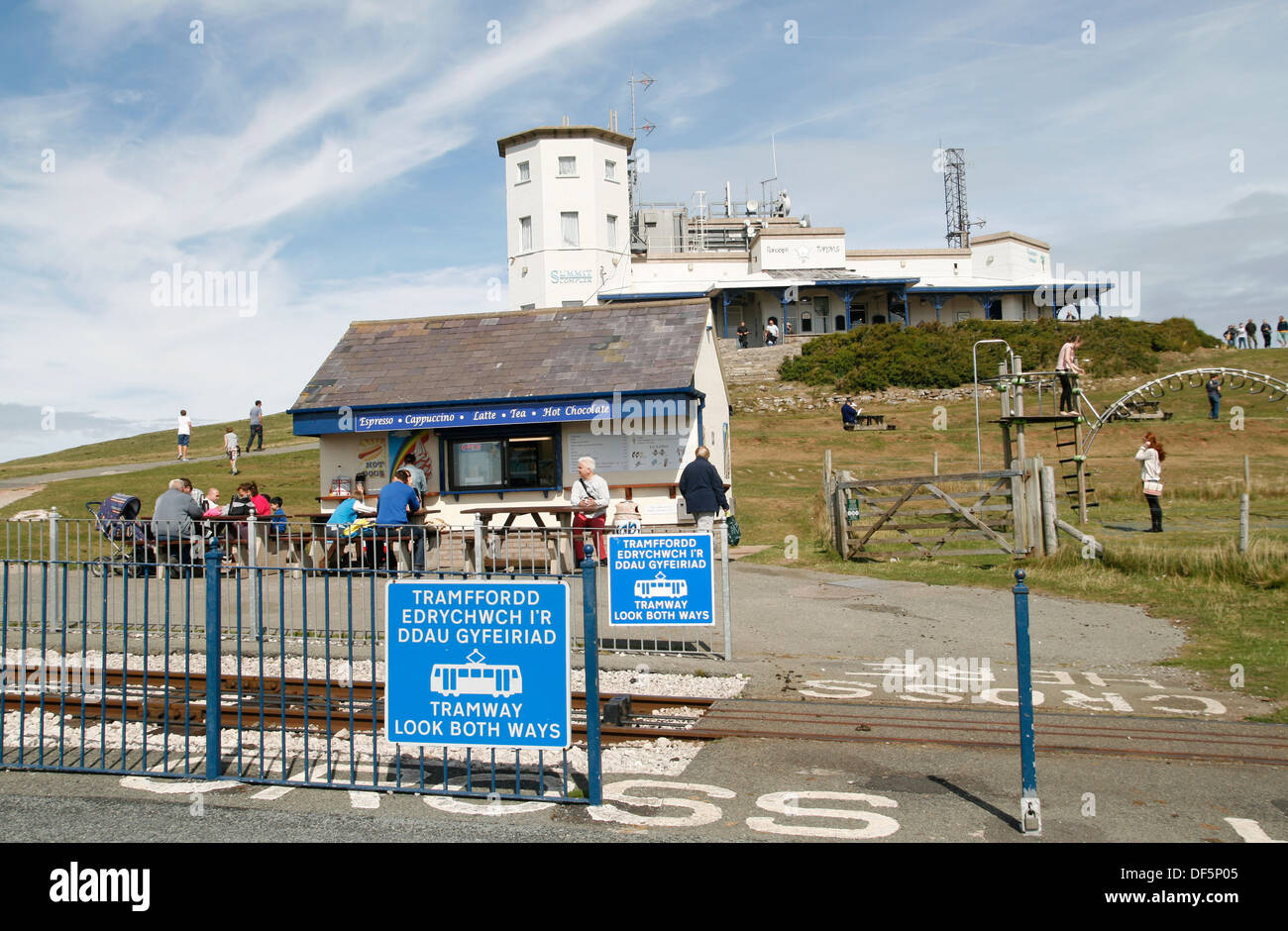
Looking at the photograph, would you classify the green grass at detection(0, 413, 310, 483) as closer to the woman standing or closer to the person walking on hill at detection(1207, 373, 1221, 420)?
the woman standing

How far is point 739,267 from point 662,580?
52076 mm

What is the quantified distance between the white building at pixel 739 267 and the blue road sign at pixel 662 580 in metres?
44.7

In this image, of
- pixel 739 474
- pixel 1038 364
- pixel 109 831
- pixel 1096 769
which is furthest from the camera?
pixel 1038 364

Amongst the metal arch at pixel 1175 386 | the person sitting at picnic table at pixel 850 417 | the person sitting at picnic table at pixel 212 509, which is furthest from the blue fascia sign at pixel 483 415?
the person sitting at picnic table at pixel 850 417

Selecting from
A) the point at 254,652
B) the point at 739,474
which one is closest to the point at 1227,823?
the point at 254,652

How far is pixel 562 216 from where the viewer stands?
53500 millimetres

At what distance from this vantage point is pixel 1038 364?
1945 inches

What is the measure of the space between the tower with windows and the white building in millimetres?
55

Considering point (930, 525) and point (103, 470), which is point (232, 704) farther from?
point (103, 470)

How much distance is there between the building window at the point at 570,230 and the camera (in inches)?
2098

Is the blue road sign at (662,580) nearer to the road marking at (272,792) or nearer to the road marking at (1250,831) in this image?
the road marking at (272,792)
